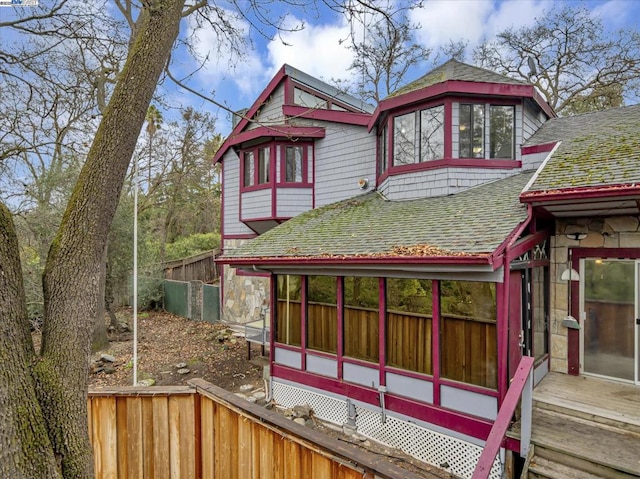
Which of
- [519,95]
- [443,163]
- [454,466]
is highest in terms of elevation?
[519,95]

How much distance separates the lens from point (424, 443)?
16.9 ft

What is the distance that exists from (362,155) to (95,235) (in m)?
8.09

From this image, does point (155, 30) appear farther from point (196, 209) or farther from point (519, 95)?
point (196, 209)

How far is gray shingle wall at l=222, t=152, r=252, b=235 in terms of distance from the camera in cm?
1251

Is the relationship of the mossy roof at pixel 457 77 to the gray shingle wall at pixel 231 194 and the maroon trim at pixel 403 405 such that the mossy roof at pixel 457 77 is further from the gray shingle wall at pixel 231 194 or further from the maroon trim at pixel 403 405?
the gray shingle wall at pixel 231 194

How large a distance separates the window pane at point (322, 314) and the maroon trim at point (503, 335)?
2.70 metres

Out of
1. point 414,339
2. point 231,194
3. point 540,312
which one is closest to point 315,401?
point 414,339

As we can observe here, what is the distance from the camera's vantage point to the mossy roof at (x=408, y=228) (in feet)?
16.1

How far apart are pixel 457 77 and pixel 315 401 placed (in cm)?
696

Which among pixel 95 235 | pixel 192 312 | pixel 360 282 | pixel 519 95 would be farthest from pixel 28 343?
pixel 192 312

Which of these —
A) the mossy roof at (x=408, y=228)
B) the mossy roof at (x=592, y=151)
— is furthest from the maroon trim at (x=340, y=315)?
the mossy roof at (x=592, y=151)

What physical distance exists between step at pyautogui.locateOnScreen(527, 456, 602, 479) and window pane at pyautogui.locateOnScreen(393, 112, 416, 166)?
225 inches

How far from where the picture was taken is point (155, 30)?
2.70m

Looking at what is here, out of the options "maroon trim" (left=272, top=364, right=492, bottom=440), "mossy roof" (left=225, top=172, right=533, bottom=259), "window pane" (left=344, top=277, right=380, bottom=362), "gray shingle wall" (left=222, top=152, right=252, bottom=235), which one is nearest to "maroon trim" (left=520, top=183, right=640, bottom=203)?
"mossy roof" (left=225, top=172, right=533, bottom=259)
